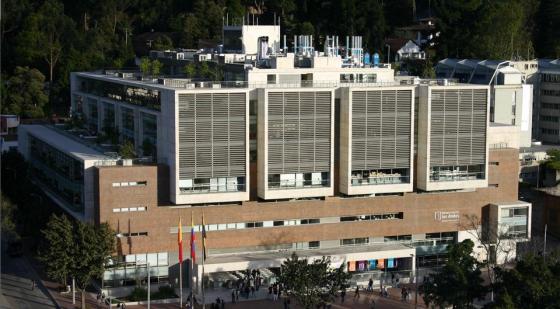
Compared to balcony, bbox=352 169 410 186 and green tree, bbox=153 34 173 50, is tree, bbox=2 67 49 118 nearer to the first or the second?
green tree, bbox=153 34 173 50

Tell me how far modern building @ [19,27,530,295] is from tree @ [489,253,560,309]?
584 inches

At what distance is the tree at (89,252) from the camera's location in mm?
52812

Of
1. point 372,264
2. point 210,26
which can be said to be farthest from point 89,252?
point 210,26

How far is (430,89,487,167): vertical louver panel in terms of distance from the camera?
61062 mm

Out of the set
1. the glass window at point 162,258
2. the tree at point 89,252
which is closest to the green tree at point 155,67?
the glass window at point 162,258

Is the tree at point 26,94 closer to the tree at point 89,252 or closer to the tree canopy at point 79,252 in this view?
the tree canopy at point 79,252

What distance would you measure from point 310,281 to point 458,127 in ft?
53.4

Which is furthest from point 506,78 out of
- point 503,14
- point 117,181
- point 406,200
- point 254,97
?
point 117,181

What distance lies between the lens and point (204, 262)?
5609 cm

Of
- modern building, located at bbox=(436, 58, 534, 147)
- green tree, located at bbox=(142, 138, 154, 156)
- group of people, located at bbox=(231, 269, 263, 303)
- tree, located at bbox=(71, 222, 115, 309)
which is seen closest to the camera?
tree, located at bbox=(71, 222, 115, 309)

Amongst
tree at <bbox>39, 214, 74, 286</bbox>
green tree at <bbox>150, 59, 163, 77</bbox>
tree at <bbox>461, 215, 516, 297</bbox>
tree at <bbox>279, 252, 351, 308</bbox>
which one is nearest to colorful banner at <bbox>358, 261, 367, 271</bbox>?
tree at <bbox>279, 252, 351, 308</bbox>

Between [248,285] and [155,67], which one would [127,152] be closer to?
[248,285]

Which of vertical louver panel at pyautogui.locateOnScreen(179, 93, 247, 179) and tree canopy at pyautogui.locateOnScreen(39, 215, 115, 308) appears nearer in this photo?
tree canopy at pyautogui.locateOnScreen(39, 215, 115, 308)

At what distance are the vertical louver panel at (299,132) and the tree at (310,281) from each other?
733 centimetres
